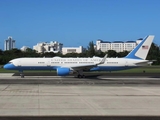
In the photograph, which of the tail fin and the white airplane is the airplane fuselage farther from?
the tail fin

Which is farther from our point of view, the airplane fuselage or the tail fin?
the tail fin

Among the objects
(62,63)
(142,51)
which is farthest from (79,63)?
(142,51)

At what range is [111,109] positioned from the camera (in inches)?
524

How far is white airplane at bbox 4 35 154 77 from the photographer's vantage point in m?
39.4

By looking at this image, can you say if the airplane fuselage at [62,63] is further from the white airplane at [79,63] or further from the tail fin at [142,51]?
the tail fin at [142,51]

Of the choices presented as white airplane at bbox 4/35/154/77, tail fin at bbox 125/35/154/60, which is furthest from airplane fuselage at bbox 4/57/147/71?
tail fin at bbox 125/35/154/60

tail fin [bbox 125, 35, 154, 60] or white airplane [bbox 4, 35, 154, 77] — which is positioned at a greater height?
tail fin [bbox 125, 35, 154, 60]

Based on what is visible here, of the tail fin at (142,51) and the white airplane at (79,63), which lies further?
the tail fin at (142,51)

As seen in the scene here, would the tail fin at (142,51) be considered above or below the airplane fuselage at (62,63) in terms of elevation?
above

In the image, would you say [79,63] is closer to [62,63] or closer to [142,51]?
[62,63]

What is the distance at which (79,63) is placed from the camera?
135 ft

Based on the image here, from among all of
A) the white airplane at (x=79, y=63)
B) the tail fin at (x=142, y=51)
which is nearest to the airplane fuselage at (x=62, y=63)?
the white airplane at (x=79, y=63)

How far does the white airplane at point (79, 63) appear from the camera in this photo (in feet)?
129

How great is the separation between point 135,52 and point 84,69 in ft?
30.0
